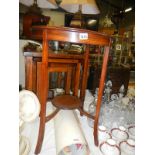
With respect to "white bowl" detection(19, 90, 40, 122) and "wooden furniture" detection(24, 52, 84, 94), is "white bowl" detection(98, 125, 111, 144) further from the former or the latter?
"wooden furniture" detection(24, 52, 84, 94)

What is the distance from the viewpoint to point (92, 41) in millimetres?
934

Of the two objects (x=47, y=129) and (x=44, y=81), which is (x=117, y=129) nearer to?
(x=47, y=129)

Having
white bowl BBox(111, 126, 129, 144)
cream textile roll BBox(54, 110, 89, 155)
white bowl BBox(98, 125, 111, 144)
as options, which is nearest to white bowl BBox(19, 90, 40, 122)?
cream textile roll BBox(54, 110, 89, 155)

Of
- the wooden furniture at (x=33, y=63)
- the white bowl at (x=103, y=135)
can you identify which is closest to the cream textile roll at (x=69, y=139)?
the white bowl at (x=103, y=135)

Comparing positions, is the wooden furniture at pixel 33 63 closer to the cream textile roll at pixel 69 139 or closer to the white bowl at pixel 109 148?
the cream textile roll at pixel 69 139

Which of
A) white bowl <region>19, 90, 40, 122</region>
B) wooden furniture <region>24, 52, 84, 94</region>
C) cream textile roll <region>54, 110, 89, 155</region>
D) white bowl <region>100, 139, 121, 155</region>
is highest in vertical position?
wooden furniture <region>24, 52, 84, 94</region>

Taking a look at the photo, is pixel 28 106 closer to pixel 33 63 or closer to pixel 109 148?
pixel 33 63

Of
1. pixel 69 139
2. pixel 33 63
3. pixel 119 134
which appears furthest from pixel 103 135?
pixel 33 63

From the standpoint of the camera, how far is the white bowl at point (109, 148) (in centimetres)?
108

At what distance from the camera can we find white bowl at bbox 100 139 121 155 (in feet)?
3.54

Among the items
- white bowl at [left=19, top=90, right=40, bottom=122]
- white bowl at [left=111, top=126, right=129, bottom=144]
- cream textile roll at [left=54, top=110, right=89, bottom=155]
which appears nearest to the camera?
cream textile roll at [left=54, top=110, right=89, bottom=155]

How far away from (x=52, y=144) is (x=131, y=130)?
62 centimetres
